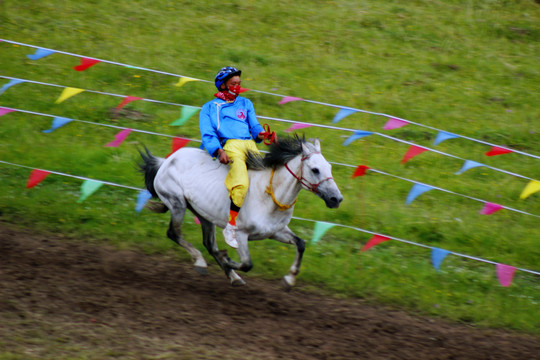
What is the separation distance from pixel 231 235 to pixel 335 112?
5727mm

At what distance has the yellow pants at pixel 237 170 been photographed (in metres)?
5.76

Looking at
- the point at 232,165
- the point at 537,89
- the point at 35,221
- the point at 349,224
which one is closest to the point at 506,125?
the point at 537,89

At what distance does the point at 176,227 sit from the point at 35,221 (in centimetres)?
245

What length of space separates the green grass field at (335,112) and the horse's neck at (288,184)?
1.69 metres

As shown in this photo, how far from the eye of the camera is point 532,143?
34.4 ft

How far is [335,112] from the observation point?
10.9m

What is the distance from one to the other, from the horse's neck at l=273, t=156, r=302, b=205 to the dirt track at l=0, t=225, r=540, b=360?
1266 millimetres

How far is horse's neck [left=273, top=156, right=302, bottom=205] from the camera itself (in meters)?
5.66

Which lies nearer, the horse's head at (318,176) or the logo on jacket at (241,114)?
the horse's head at (318,176)

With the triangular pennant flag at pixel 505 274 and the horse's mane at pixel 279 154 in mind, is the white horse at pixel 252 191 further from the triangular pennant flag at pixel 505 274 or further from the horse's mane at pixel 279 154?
the triangular pennant flag at pixel 505 274

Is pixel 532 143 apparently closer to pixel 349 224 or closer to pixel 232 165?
pixel 349 224

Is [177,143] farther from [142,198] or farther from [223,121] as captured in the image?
[223,121]

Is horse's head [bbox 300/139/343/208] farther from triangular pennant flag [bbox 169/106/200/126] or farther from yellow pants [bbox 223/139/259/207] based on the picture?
triangular pennant flag [bbox 169/106/200/126]

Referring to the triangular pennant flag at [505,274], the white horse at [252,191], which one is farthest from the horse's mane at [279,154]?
the triangular pennant flag at [505,274]
